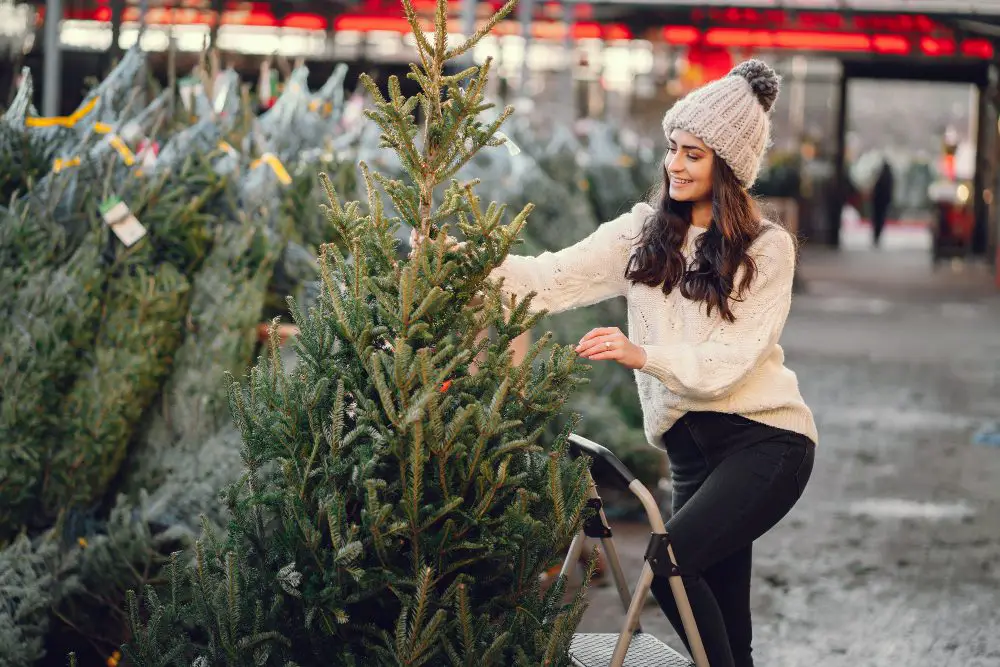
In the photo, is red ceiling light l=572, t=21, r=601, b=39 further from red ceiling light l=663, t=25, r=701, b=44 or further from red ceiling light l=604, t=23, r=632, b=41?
red ceiling light l=663, t=25, r=701, b=44

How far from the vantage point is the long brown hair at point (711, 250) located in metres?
3.74

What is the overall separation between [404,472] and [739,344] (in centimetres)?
113

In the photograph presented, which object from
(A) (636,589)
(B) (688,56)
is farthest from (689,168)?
(B) (688,56)

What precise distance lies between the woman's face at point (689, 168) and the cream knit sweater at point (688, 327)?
12 centimetres

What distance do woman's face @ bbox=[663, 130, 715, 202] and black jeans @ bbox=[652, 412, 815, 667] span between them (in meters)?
0.59

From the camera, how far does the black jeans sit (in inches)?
145

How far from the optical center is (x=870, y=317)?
704 inches

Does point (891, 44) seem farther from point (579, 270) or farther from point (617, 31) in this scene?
point (579, 270)

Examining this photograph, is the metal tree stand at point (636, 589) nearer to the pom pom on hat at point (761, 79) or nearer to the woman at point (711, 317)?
the woman at point (711, 317)

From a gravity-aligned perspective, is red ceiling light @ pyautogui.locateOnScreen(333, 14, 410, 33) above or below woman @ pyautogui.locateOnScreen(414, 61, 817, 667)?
below

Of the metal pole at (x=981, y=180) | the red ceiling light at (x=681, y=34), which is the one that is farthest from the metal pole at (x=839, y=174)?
the red ceiling light at (x=681, y=34)

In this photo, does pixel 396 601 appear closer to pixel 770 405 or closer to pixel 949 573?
pixel 770 405

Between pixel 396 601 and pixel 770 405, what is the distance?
4.08 feet

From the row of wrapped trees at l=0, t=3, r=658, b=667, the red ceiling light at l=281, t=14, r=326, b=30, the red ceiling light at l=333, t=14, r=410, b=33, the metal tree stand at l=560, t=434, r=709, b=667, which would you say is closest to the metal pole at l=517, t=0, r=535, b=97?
the red ceiling light at l=281, t=14, r=326, b=30
